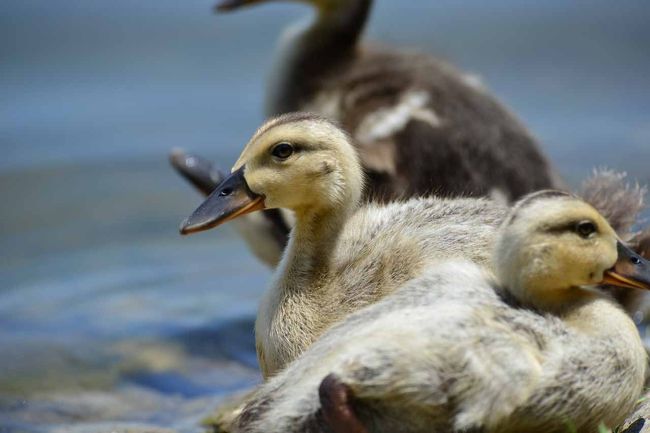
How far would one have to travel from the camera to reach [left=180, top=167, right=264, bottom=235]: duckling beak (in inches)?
149

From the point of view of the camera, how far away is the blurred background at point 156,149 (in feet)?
20.2

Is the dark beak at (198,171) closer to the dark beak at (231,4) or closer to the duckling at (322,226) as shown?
the dark beak at (231,4)

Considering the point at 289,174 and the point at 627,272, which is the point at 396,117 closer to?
the point at 289,174

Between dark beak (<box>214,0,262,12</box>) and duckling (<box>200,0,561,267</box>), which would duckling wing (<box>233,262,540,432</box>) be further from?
dark beak (<box>214,0,262,12</box>)

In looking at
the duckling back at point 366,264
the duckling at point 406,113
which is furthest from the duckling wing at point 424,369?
the duckling at point 406,113

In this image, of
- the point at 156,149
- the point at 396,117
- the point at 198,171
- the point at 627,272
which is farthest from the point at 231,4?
the point at 627,272

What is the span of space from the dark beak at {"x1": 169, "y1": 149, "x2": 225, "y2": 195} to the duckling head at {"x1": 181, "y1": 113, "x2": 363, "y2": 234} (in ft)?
6.48

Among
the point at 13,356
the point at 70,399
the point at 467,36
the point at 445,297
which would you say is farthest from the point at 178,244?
the point at 445,297

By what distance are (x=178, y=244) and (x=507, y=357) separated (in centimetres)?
571

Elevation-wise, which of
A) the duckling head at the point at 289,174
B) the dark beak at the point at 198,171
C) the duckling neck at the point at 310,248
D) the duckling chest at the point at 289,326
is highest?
the duckling head at the point at 289,174

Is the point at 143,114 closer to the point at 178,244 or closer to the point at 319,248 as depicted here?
the point at 178,244

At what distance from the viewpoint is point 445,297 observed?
318 cm

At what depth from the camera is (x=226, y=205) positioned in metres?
3.82

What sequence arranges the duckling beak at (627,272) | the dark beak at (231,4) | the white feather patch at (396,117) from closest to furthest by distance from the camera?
the duckling beak at (627,272) < the white feather patch at (396,117) < the dark beak at (231,4)
